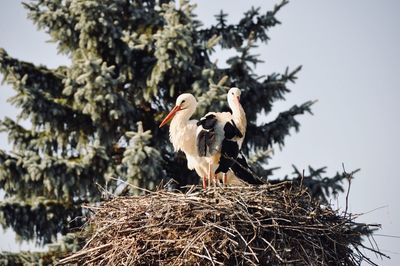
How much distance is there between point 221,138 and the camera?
32.0 ft

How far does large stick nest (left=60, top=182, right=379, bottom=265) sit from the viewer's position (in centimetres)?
734

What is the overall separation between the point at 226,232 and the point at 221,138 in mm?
2528

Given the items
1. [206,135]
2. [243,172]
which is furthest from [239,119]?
[243,172]

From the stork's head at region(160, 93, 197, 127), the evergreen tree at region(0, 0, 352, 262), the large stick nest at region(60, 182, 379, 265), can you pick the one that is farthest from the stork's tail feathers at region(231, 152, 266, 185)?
the evergreen tree at region(0, 0, 352, 262)

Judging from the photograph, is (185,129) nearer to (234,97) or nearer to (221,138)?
(221,138)

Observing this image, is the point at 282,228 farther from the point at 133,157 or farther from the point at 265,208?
the point at 133,157

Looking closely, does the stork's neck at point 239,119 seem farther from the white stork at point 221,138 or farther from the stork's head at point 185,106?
the stork's head at point 185,106

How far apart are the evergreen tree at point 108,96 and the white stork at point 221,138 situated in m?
3.69

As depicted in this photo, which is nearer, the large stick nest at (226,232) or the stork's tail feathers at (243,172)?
the large stick nest at (226,232)

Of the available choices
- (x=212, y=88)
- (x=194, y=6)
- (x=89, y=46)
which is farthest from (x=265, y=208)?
(x=89, y=46)

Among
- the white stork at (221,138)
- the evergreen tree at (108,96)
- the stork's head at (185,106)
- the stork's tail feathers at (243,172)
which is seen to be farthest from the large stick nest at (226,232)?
the evergreen tree at (108,96)

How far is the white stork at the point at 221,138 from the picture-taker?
9734 mm

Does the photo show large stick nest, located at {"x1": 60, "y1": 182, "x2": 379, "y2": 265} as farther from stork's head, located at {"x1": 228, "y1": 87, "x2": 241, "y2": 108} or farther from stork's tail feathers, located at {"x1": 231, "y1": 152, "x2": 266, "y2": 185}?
stork's head, located at {"x1": 228, "y1": 87, "x2": 241, "y2": 108}

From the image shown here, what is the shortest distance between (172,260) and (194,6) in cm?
731
